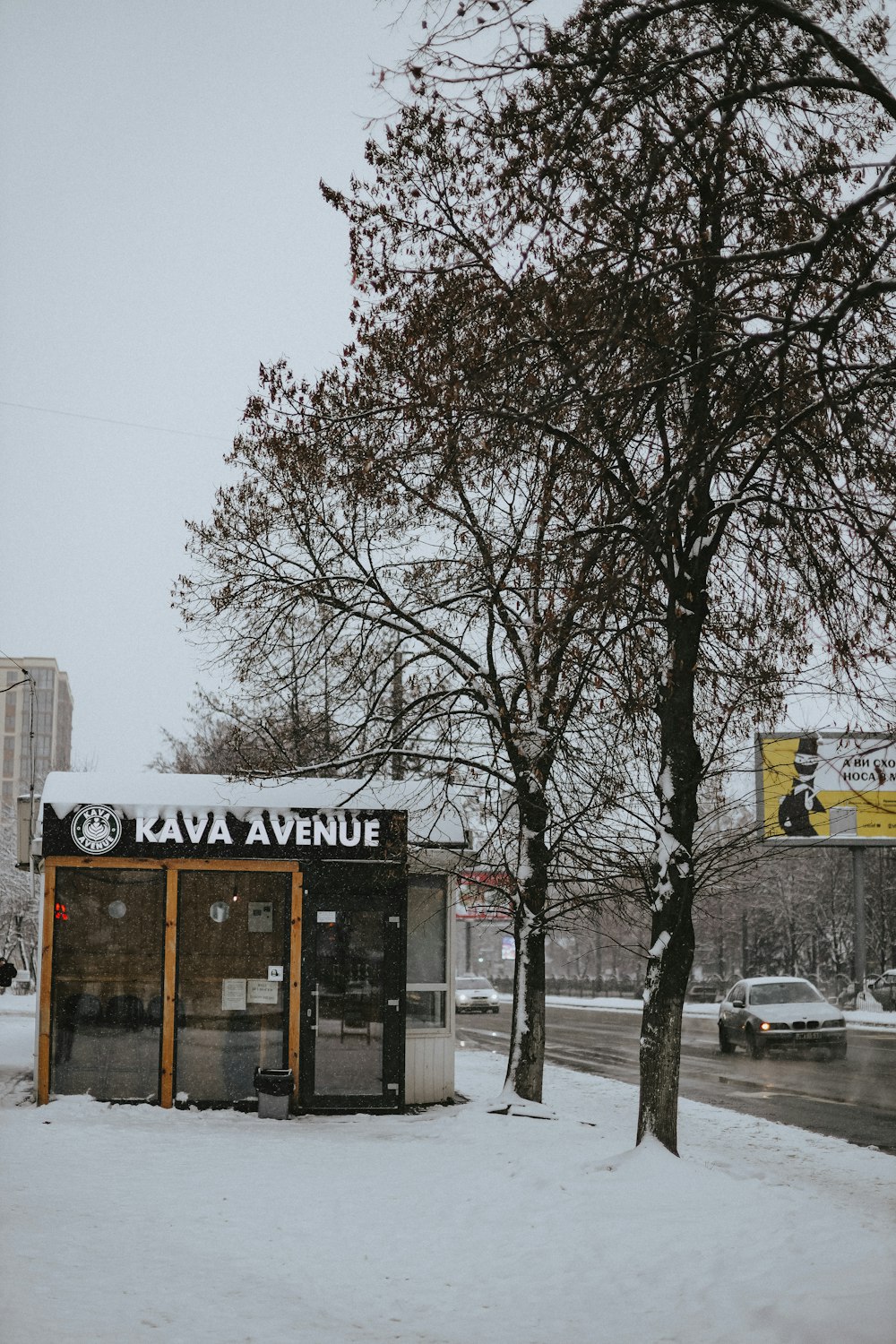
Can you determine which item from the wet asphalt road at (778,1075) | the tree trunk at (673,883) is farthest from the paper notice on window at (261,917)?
the wet asphalt road at (778,1075)

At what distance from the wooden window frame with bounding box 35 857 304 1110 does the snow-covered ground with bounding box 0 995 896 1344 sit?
3.98 ft

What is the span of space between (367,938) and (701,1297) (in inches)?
299

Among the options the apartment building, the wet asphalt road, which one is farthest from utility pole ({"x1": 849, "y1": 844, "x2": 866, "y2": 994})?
the apartment building

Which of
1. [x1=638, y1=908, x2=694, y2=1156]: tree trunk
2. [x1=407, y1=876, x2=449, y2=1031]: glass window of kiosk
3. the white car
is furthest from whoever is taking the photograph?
the white car

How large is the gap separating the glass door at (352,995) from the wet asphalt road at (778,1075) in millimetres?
4842

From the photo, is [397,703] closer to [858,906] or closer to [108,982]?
[108,982]

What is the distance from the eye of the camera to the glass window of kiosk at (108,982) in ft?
43.8

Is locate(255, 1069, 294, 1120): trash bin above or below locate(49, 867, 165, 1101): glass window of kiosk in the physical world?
below

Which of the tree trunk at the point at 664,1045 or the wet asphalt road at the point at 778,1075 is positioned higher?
the tree trunk at the point at 664,1045

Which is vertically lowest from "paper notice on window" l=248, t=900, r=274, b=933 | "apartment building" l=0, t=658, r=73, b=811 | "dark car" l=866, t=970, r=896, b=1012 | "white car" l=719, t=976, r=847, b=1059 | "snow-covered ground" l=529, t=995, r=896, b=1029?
"snow-covered ground" l=529, t=995, r=896, b=1029

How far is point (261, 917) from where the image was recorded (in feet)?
45.1

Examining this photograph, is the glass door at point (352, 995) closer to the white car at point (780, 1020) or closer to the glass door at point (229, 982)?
Answer: the glass door at point (229, 982)

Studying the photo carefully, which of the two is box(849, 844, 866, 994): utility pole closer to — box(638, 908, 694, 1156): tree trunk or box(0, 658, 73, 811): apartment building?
box(638, 908, 694, 1156): tree trunk

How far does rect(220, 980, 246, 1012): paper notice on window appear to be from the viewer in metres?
13.5
